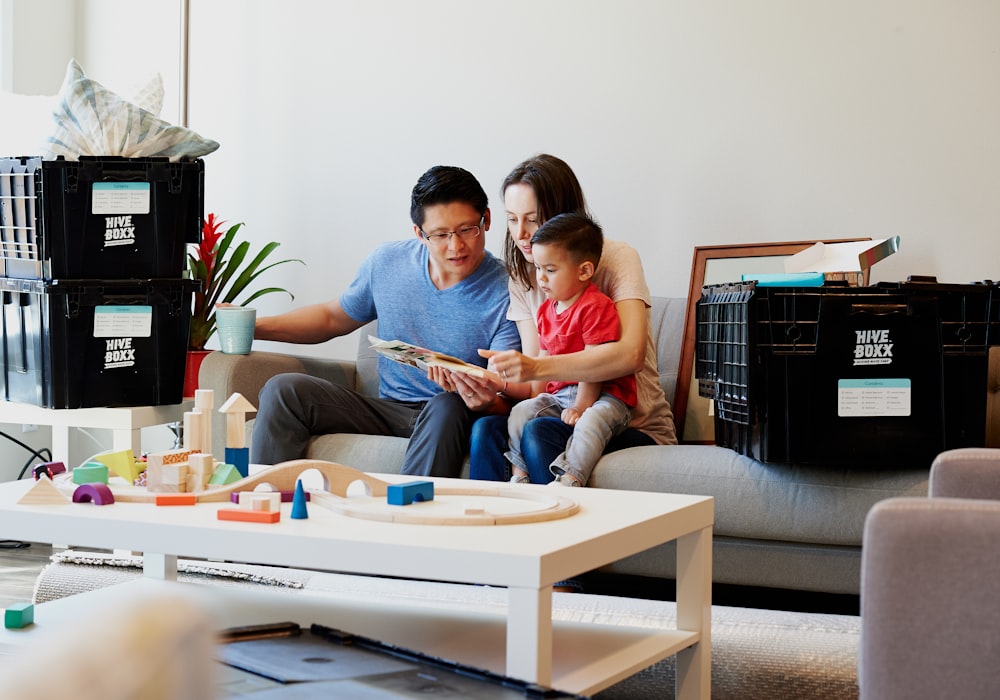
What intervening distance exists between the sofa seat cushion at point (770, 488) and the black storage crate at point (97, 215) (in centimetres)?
130

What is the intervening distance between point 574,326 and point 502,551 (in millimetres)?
1413

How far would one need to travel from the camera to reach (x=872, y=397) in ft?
7.71

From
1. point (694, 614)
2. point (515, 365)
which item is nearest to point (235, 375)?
point (515, 365)

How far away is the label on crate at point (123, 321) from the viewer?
288 centimetres

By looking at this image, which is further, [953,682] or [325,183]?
Answer: [325,183]

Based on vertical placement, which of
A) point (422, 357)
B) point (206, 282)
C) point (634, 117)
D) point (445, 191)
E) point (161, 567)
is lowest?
point (161, 567)

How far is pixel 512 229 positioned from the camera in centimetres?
280

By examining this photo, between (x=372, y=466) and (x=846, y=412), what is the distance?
3.55ft

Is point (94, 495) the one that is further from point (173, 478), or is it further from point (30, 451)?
point (30, 451)

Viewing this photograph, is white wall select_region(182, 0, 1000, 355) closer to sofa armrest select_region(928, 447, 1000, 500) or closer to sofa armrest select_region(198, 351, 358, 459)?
sofa armrest select_region(198, 351, 358, 459)

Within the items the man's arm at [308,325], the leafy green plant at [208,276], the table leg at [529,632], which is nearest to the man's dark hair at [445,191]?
the man's arm at [308,325]

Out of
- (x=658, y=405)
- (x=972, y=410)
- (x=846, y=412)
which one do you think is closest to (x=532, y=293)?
(x=658, y=405)

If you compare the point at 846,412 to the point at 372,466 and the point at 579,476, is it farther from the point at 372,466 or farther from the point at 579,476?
the point at 372,466

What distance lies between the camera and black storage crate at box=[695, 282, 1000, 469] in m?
2.33
